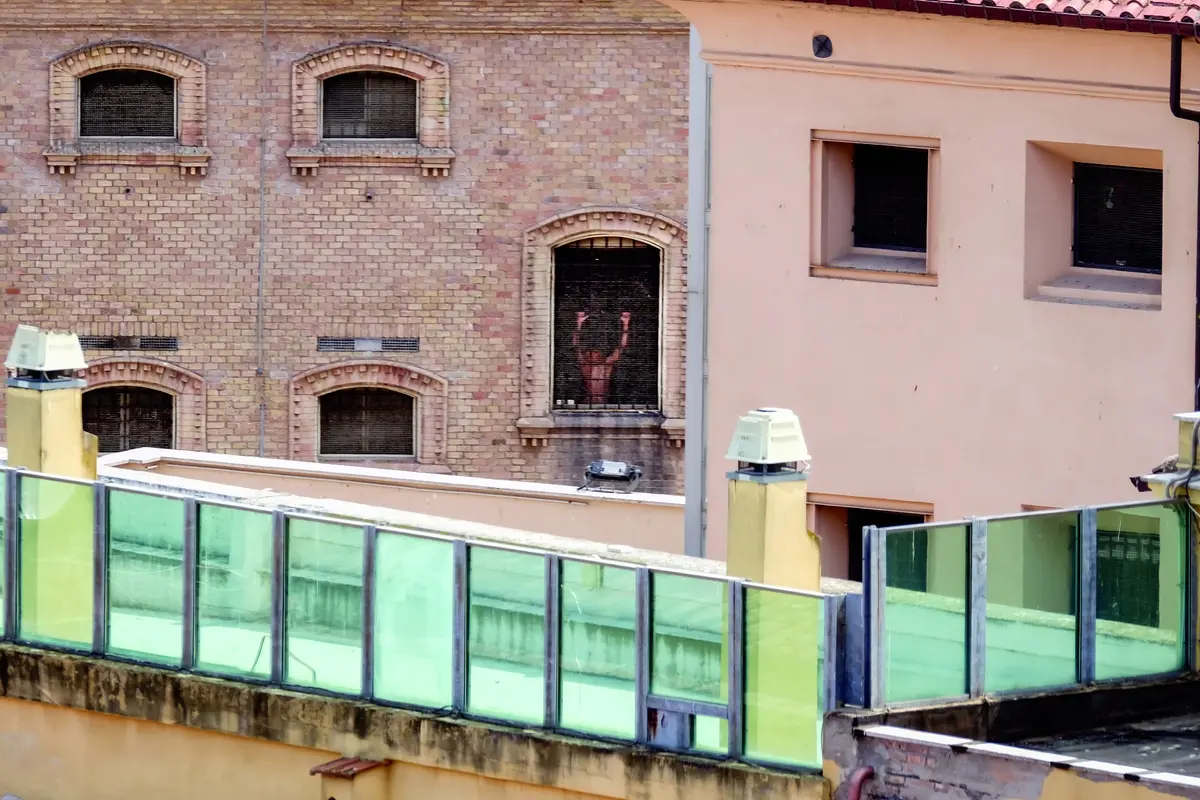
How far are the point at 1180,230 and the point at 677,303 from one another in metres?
11.6

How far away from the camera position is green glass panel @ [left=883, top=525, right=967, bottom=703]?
11383 millimetres

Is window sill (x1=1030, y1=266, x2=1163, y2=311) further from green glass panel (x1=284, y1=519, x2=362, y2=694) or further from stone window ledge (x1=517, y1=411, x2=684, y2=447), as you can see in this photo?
stone window ledge (x1=517, y1=411, x2=684, y2=447)

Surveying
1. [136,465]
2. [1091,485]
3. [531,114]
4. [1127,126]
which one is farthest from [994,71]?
[531,114]

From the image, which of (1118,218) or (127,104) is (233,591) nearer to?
(1118,218)

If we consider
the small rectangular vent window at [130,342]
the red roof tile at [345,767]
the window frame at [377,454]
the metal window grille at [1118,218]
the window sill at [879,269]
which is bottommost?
the red roof tile at [345,767]

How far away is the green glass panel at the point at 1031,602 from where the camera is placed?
11.9m

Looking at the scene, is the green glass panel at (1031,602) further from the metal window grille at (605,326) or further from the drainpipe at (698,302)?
the metal window grille at (605,326)

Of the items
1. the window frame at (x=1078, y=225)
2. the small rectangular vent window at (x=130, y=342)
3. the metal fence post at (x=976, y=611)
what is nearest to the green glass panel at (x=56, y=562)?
the metal fence post at (x=976, y=611)

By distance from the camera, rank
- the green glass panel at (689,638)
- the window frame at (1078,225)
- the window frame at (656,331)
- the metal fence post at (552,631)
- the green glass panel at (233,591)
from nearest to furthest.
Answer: the green glass panel at (689,638) < the metal fence post at (552,631) < the green glass panel at (233,591) < the window frame at (1078,225) < the window frame at (656,331)

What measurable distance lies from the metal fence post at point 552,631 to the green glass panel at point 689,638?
0.51 m

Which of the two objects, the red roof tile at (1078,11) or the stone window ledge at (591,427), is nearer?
the red roof tile at (1078,11)

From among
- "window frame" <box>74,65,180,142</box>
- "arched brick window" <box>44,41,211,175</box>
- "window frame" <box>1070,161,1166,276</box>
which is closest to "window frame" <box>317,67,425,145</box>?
"arched brick window" <box>44,41,211,175</box>

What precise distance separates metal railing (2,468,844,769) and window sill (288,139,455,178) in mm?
13145

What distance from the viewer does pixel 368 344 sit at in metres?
27.0
